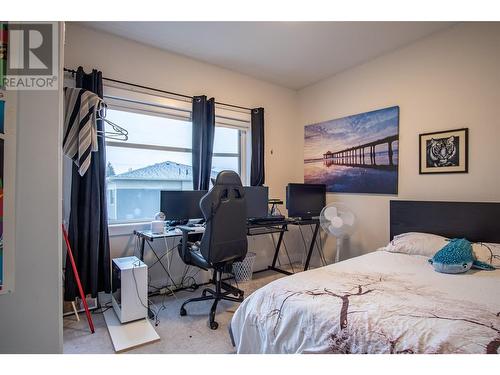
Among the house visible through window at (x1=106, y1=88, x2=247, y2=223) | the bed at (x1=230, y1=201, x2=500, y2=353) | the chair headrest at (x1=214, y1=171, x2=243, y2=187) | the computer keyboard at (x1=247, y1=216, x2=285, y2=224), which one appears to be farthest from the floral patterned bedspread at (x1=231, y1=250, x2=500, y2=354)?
the house visible through window at (x1=106, y1=88, x2=247, y2=223)

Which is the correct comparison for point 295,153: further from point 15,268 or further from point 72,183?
point 15,268

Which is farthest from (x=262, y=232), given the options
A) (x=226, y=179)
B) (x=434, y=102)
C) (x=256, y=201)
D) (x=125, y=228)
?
(x=434, y=102)

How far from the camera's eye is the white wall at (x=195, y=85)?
2.59m

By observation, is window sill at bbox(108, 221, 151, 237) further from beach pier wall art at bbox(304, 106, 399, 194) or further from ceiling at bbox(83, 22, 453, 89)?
beach pier wall art at bbox(304, 106, 399, 194)

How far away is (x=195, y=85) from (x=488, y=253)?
3291 millimetres

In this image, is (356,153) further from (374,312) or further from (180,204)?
(374,312)

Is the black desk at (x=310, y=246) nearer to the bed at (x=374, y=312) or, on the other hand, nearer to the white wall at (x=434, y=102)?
the white wall at (x=434, y=102)

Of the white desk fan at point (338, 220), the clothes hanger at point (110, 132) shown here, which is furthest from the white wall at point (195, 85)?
the white desk fan at point (338, 220)

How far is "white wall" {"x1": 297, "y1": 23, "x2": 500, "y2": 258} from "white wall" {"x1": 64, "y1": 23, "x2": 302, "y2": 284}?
85 centimetres

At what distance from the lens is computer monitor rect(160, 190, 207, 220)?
289cm
